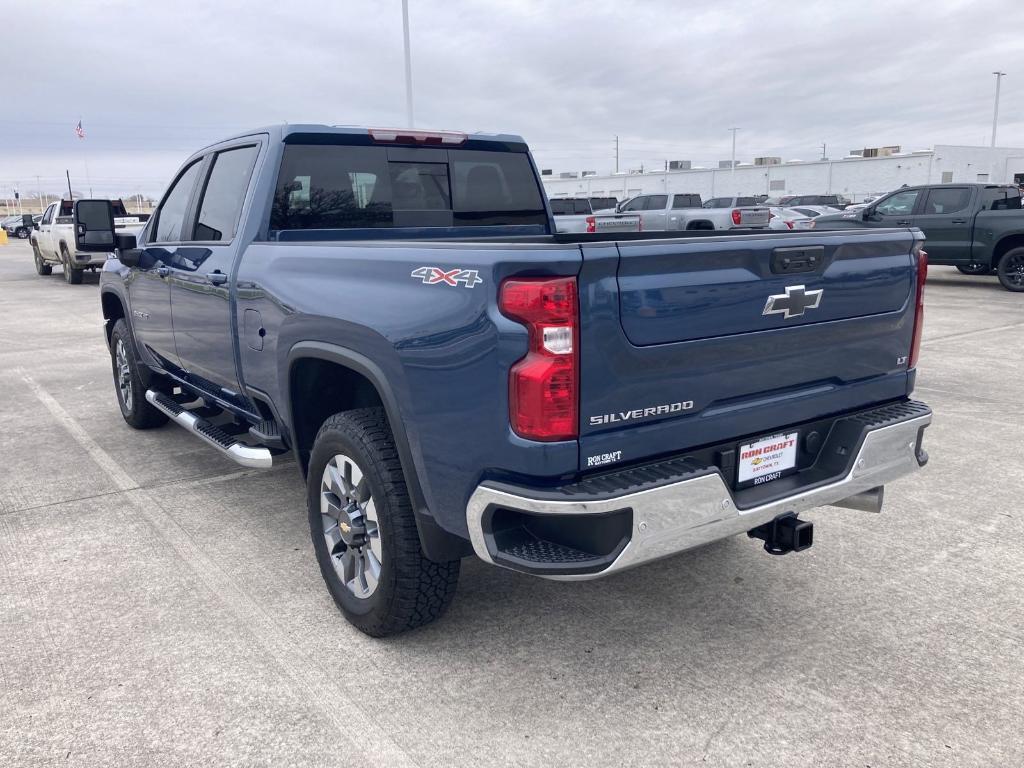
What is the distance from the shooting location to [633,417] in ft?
8.50

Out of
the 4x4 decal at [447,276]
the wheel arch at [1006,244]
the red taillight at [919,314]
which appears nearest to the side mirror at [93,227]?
the 4x4 decal at [447,276]

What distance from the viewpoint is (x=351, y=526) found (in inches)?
130

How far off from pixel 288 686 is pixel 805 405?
211 centimetres

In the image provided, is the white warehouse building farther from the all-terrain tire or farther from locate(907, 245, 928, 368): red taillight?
locate(907, 245, 928, 368): red taillight

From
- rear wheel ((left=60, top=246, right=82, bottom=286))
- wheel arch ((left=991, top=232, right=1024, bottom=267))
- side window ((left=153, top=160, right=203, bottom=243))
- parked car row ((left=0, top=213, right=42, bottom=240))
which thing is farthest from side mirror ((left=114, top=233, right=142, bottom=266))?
parked car row ((left=0, top=213, right=42, bottom=240))

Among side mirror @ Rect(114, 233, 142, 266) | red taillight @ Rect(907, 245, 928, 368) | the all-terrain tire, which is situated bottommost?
the all-terrain tire

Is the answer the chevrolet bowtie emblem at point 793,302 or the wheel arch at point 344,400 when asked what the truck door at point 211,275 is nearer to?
the wheel arch at point 344,400

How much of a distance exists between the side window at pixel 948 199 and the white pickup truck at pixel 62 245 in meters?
16.2

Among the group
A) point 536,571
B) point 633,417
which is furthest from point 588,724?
point 633,417

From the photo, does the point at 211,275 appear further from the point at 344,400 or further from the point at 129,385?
the point at 129,385

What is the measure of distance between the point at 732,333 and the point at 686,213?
830 inches

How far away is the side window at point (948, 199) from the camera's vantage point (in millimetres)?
15094

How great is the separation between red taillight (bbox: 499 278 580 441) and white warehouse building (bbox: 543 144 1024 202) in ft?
151

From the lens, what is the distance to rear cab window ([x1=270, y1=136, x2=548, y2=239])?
4.14 metres
